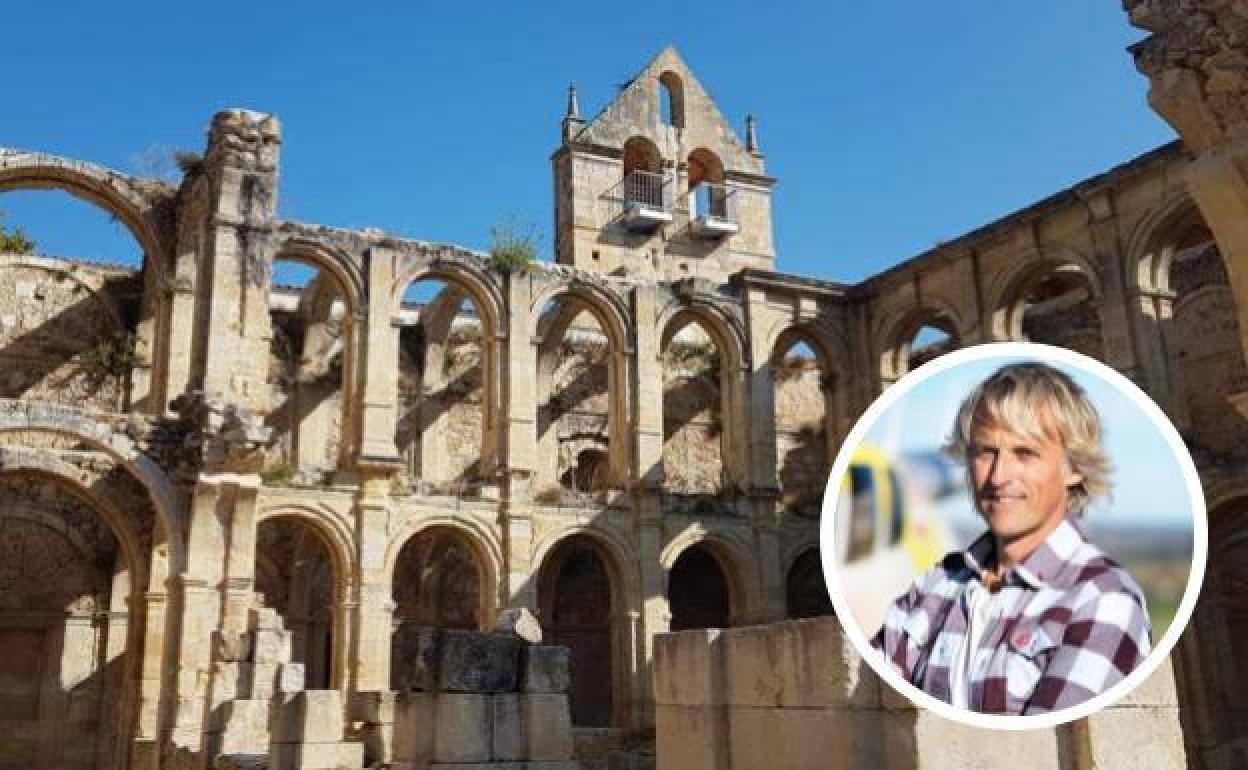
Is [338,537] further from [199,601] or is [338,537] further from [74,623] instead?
[74,623]

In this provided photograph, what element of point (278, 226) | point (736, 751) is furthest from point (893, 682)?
point (278, 226)

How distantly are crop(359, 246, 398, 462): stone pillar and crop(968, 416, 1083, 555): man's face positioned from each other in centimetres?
1917

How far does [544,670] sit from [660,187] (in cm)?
2303

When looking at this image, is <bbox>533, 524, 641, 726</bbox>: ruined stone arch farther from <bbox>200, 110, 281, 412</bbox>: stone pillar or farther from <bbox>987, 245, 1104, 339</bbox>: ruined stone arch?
<bbox>987, 245, 1104, 339</bbox>: ruined stone arch

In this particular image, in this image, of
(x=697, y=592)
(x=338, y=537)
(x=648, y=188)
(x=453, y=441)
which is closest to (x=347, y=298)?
(x=338, y=537)

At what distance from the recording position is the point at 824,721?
4473 millimetres

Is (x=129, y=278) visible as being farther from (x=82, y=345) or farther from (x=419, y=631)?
(x=419, y=631)

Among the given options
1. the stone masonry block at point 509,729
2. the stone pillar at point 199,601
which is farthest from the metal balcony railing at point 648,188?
the stone masonry block at point 509,729

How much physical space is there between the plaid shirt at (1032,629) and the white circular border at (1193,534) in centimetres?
2

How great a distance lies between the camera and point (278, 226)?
2102cm

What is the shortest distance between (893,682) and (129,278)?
23.8 meters

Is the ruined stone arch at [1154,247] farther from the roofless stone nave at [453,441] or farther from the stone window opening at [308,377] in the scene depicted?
the stone window opening at [308,377]

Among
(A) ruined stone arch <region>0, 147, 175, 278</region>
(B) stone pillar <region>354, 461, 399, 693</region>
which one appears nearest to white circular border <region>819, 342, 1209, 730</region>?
(B) stone pillar <region>354, 461, 399, 693</region>

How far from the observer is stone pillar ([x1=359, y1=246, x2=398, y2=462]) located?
20.6 metres
